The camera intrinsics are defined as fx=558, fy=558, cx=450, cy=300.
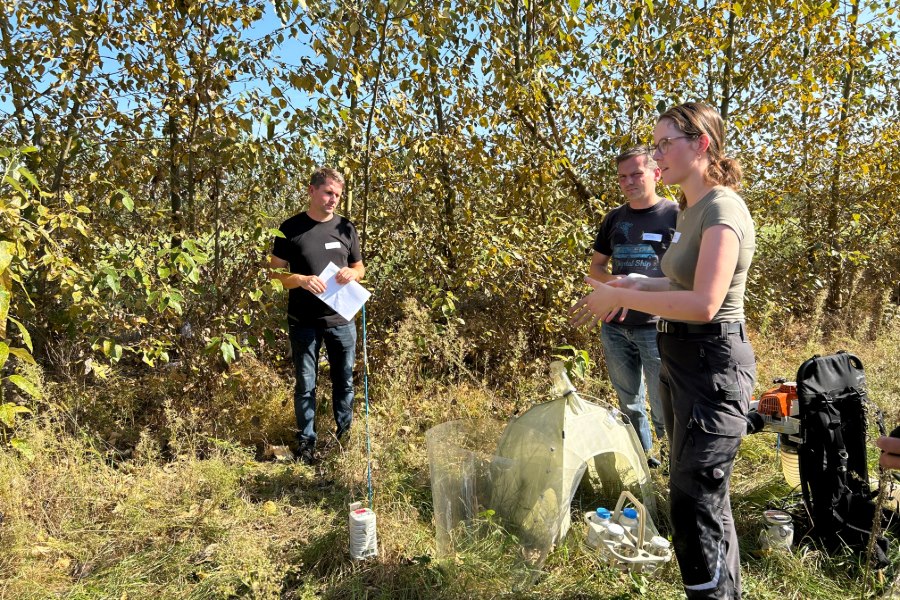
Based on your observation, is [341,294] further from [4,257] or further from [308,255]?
[4,257]

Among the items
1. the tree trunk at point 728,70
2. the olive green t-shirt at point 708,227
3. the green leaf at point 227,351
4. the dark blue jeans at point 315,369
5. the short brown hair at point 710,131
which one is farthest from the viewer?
the tree trunk at point 728,70

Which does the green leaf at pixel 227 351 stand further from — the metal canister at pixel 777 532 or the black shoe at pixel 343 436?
the metal canister at pixel 777 532

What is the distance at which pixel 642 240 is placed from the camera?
9.96ft

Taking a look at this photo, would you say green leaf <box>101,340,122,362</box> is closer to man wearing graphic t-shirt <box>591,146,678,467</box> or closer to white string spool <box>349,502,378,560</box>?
white string spool <box>349,502,378,560</box>

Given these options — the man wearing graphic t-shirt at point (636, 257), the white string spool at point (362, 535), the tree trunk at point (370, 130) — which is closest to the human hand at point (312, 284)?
the tree trunk at point (370, 130)

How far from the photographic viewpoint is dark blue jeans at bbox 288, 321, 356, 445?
3424mm

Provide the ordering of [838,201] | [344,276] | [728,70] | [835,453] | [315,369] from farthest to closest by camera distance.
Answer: [838,201] < [728,70] < [315,369] < [344,276] < [835,453]

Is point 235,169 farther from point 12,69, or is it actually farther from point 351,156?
point 12,69

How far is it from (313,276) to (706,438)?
2270 millimetres

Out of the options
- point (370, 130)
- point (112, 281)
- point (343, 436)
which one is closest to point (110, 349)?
point (112, 281)

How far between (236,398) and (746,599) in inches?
127

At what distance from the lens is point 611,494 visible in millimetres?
3049

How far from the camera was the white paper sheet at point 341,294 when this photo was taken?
129 inches

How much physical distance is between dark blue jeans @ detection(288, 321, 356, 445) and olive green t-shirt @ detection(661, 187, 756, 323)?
2.17 m
